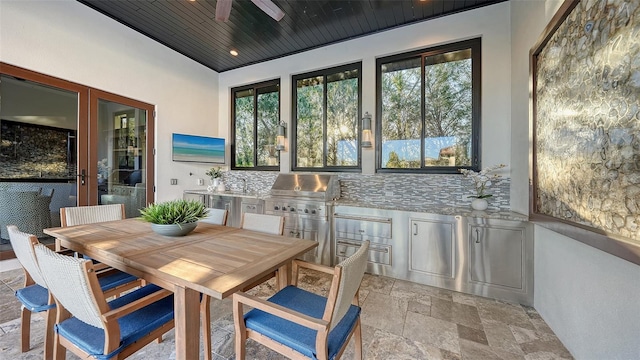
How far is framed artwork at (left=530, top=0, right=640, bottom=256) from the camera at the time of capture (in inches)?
42.0

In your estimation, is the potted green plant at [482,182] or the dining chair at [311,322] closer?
the dining chair at [311,322]

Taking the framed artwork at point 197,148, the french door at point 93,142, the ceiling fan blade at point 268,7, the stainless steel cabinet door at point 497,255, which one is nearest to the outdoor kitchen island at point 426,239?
the stainless steel cabinet door at point 497,255

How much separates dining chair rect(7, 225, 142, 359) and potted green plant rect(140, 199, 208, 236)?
1.36 ft

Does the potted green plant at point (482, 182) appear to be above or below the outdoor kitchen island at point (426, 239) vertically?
above

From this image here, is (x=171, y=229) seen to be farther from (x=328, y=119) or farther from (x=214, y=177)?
(x=214, y=177)

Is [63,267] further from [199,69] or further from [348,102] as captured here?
[199,69]

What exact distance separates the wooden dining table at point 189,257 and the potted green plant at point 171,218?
0.05 metres

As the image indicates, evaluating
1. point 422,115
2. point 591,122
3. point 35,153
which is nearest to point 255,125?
point 35,153

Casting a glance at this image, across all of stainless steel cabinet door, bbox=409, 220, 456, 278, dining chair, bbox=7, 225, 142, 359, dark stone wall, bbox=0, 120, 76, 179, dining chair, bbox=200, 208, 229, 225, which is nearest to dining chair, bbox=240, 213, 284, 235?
dining chair, bbox=200, 208, 229, 225

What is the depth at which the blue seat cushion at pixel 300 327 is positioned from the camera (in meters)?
1.06

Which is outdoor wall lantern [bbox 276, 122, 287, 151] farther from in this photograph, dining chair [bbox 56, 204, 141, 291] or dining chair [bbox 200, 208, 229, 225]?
dining chair [bbox 56, 204, 141, 291]

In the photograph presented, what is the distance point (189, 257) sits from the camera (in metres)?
1.30

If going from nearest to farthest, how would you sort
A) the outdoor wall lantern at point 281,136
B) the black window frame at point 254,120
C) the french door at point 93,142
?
the french door at point 93,142 → the outdoor wall lantern at point 281,136 → the black window frame at point 254,120

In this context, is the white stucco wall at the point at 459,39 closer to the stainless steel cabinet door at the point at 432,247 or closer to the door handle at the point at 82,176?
the stainless steel cabinet door at the point at 432,247
